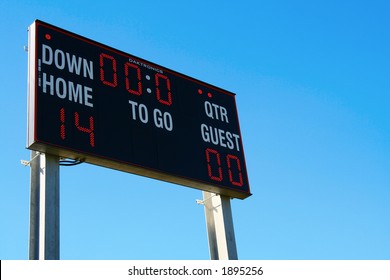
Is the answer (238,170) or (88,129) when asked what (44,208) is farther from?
(238,170)

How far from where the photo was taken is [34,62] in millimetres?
11875

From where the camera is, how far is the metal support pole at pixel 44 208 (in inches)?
432

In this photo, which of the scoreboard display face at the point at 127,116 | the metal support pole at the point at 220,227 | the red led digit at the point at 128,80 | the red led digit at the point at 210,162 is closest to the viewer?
the scoreboard display face at the point at 127,116

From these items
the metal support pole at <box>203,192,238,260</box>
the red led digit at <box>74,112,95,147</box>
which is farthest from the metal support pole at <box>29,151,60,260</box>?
the metal support pole at <box>203,192,238,260</box>

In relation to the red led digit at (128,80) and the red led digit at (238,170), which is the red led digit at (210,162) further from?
the red led digit at (128,80)

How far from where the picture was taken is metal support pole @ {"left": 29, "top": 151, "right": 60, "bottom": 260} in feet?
36.0

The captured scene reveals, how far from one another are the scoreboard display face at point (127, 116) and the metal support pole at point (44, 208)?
1.00 feet

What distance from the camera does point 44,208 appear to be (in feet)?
36.8

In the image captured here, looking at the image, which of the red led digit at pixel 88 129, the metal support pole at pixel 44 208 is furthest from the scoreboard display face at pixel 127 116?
the metal support pole at pixel 44 208

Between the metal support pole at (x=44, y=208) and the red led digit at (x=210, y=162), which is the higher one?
the red led digit at (x=210, y=162)

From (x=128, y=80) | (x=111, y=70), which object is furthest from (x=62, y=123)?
(x=128, y=80)

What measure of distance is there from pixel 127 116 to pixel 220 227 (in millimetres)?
2737
